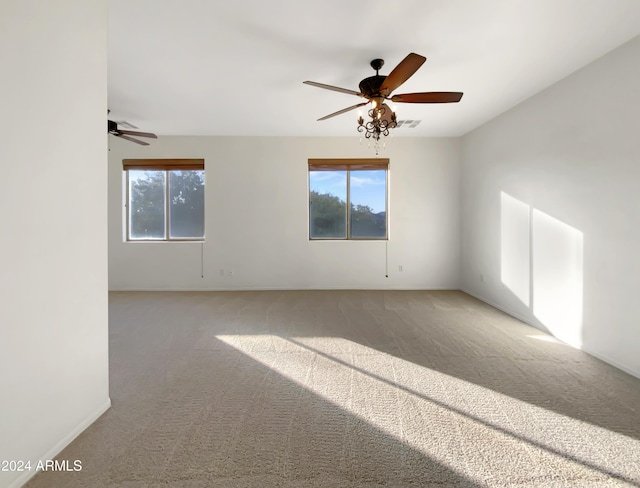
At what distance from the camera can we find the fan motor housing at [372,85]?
269cm

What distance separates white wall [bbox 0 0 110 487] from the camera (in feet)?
4.06

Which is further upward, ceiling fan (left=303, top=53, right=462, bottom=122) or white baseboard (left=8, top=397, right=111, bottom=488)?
ceiling fan (left=303, top=53, right=462, bottom=122)

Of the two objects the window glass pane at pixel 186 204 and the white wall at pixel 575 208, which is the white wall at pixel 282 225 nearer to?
the window glass pane at pixel 186 204

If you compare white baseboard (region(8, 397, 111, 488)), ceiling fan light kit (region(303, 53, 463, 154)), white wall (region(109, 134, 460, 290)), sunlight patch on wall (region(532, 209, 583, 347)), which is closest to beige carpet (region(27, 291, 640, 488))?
white baseboard (region(8, 397, 111, 488))

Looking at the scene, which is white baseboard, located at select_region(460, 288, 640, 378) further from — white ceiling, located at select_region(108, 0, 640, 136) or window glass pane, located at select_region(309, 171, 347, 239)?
white ceiling, located at select_region(108, 0, 640, 136)

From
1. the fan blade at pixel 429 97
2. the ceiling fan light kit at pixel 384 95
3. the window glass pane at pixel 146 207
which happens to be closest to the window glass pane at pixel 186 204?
the window glass pane at pixel 146 207

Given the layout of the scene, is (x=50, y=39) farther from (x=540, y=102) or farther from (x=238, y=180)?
(x=540, y=102)

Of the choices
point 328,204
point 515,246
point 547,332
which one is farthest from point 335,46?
point 547,332

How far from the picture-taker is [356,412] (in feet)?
5.94

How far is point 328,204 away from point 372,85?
2869 mm

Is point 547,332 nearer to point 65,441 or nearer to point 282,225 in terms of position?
point 282,225

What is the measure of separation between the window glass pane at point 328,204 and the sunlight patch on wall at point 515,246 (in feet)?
8.48

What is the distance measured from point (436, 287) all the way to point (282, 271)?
2.93 meters

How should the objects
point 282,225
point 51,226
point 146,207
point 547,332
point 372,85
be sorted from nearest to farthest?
point 51,226 < point 372,85 < point 547,332 < point 282,225 < point 146,207
